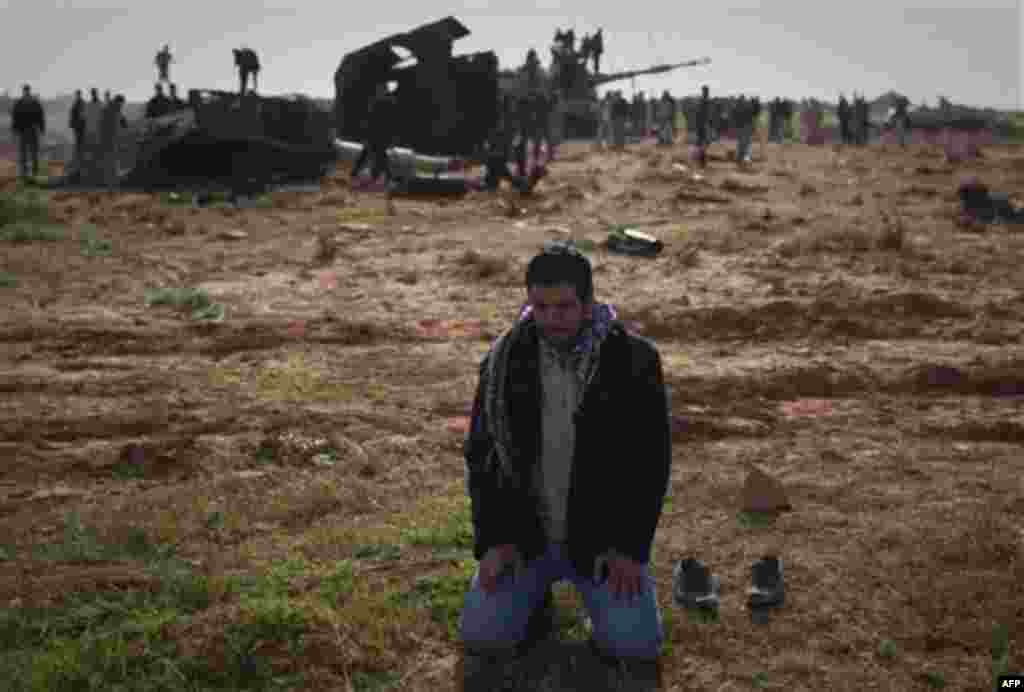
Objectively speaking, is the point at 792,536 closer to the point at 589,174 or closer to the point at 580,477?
the point at 580,477

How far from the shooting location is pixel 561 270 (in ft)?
8.77

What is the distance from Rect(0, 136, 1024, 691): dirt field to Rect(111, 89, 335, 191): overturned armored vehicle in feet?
26.0

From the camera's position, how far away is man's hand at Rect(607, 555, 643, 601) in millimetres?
2801

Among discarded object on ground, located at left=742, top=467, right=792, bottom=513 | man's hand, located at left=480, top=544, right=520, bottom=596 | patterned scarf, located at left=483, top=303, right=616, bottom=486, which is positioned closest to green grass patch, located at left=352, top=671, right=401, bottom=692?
man's hand, located at left=480, top=544, right=520, bottom=596

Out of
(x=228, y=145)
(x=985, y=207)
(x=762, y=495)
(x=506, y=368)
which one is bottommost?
(x=762, y=495)

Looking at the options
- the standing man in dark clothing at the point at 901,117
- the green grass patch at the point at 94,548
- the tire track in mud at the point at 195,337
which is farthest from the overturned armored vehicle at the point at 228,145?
the standing man in dark clothing at the point at 901,117

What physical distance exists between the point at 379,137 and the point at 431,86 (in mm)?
1883

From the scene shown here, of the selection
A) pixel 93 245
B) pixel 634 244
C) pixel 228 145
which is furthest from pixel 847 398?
pixel 228 145

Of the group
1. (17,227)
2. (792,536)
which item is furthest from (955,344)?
(17,227)

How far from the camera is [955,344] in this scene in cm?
675

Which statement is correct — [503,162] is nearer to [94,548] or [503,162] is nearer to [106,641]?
[94,548]

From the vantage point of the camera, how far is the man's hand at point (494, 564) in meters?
2.88

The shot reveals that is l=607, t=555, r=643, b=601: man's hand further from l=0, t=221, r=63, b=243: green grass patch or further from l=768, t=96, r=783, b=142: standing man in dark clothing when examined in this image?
l=768, t=96, r=783, b=142: standing man in dark clothing

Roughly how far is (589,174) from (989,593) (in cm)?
1840
